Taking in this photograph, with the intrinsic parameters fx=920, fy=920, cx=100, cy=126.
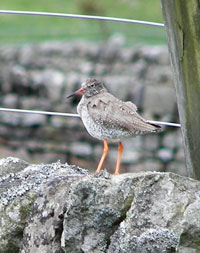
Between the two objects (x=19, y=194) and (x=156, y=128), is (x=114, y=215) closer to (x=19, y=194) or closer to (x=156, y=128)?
(x=19, y=194)

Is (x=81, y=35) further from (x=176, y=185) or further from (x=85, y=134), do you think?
(x=176, y=185)

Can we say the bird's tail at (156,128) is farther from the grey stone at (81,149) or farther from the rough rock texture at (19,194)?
the grey stone at (81,149)

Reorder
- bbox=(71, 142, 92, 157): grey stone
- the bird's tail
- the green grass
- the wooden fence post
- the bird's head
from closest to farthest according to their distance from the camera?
the wooden fence post → the bird's tail → the bird's head → bbox=(71, 142, 92, 157): grey stone → the green grass

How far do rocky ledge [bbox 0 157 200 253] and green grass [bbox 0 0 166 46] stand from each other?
16.1 metres

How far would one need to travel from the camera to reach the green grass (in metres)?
22.1

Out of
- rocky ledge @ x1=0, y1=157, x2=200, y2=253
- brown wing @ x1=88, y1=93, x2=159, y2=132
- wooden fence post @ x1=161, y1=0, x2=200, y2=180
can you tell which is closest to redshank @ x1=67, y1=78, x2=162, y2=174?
brown wing @ x1=88, y1=93, x2=159, y2=132

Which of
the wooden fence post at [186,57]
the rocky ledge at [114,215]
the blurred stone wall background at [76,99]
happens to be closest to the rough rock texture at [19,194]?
the rocky ledge at [114,215]

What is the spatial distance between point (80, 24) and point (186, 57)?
18107 millimetres

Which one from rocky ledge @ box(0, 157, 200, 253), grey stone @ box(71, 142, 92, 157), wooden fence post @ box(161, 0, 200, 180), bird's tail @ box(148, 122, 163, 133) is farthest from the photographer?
grey stone @ box(71, 142, 92, 157)

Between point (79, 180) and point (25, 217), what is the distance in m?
0.51

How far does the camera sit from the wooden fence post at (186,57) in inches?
216

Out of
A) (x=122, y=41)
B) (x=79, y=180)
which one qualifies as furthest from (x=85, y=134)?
(x=79, y=180)

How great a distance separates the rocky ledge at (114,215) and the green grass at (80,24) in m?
16.1

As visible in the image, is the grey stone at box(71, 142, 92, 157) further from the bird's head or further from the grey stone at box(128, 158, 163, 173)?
the bird's head
